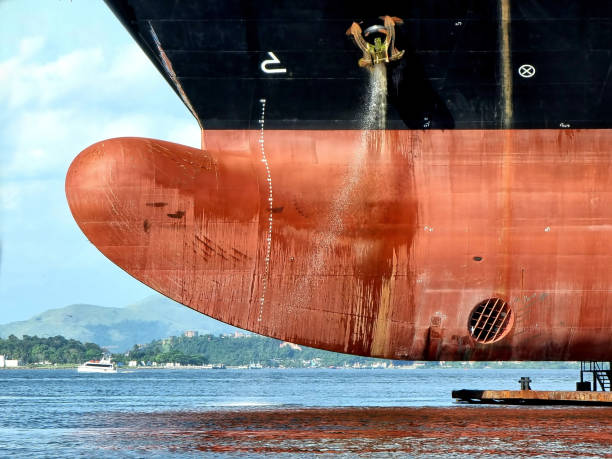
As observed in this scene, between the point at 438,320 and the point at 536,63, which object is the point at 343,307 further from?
the point at 536,63

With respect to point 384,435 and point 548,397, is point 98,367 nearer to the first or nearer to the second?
point 548,397

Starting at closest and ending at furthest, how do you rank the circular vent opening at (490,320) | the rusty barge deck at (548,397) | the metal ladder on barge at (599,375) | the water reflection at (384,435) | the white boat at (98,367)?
the water reflection at (384,435), the circular vent opening at (490,320), the rusty barge deck at (548,397), the metal ladder on barge at (599,375), the white boat at (98,367)

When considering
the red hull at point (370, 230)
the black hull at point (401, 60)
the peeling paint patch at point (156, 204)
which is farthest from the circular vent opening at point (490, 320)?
the peeling paint patch at point (156, 204)

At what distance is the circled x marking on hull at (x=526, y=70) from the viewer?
1416 centimetres

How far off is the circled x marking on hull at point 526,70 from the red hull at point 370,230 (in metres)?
1.00

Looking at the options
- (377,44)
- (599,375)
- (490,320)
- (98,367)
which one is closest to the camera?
(377,44)

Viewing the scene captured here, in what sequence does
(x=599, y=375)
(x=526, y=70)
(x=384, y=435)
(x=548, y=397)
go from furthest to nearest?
(x=599, y=375)
(x=548, y=397)
(x=384, y=435)
(x=526, y=70)

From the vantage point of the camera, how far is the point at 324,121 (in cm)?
1469

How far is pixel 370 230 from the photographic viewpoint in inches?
560

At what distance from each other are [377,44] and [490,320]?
4.89 meters

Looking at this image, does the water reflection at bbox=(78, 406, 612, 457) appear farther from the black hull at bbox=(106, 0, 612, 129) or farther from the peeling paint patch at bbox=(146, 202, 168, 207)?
the black hull at bbox=(106, 0, 612, 129)

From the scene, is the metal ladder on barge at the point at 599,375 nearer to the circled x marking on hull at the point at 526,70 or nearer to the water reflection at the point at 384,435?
the water reflection at the point at 384,435

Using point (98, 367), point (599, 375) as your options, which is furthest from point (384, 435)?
point (98, 367)

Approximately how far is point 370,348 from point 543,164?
4209 millimetres
